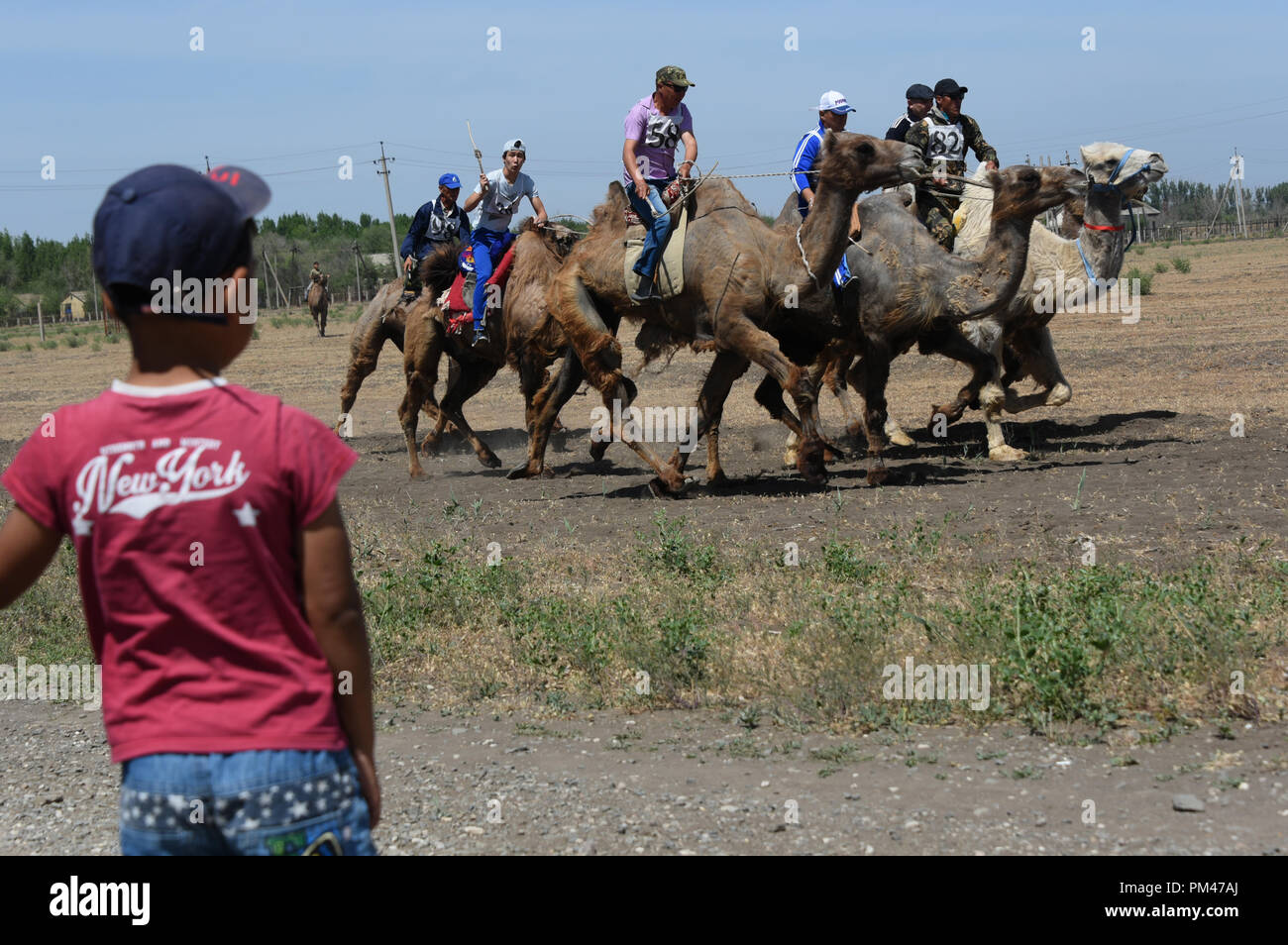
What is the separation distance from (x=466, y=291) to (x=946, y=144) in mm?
4674

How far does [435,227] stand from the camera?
47.7 feet

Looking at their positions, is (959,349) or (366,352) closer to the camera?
(959,349)

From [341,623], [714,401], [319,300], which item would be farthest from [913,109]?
[319,300]

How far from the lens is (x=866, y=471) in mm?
11562

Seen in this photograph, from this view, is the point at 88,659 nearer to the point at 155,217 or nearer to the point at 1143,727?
the point at 1143,727

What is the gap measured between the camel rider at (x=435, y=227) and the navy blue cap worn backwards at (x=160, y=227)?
11947mm

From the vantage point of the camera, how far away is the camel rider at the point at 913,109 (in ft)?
43.0

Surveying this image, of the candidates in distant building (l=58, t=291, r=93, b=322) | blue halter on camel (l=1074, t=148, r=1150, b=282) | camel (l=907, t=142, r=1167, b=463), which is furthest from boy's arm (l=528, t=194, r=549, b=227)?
distant building (l=58, t=291, r=93, b=322)

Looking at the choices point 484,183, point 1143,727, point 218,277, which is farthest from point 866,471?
point 218,277

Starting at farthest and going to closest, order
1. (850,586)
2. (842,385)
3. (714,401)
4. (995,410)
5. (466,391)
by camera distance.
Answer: (466,391) → (842,385) → (995,410) → (714,401) → (850,586)

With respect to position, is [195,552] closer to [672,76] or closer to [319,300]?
[672,76]

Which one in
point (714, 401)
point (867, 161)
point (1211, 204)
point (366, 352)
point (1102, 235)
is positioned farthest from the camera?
point (1211, 204)

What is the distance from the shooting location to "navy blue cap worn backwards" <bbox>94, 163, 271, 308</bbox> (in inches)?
100

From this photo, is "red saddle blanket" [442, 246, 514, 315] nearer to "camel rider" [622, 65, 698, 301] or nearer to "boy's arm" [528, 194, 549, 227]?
"boy's arm" [528, 194, 549, 227]
